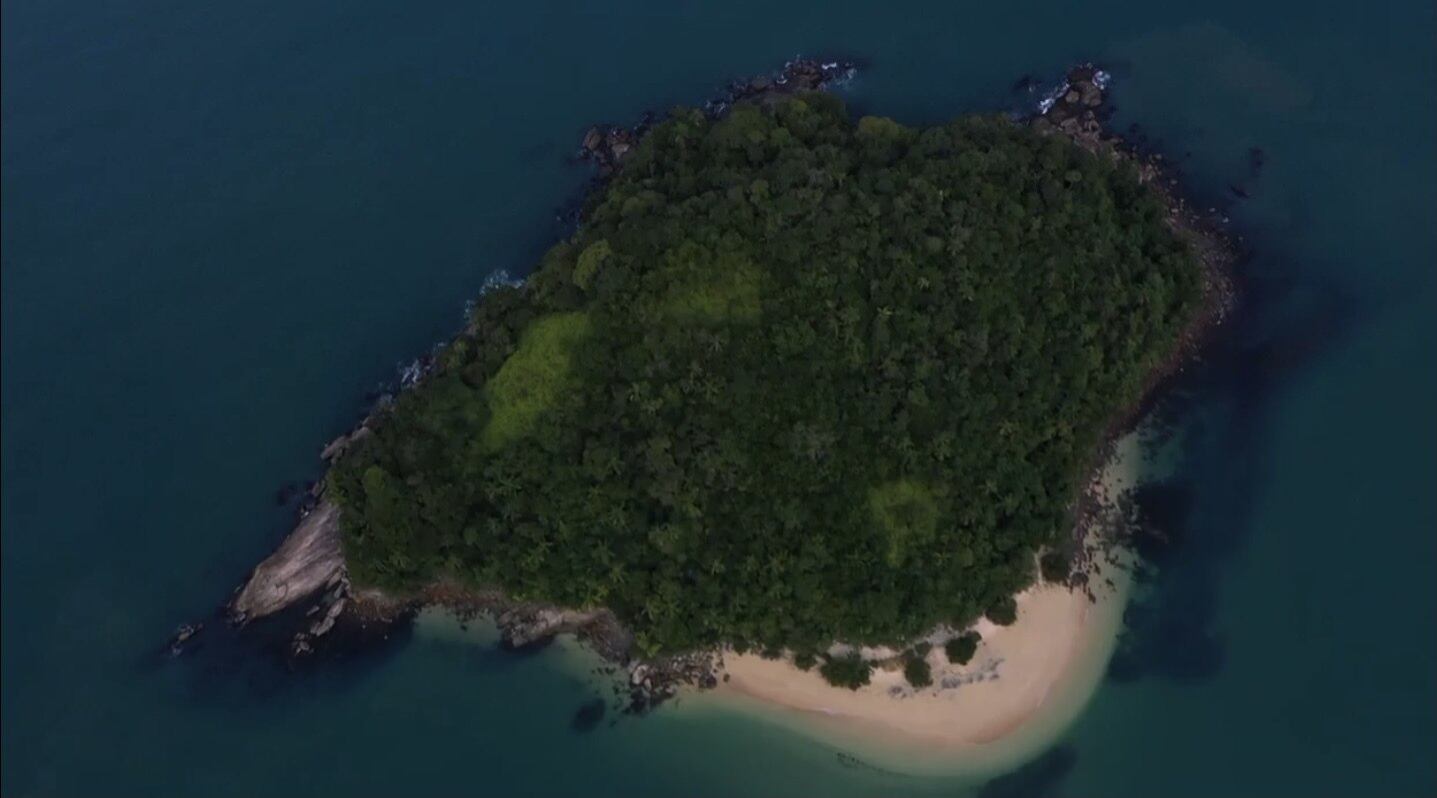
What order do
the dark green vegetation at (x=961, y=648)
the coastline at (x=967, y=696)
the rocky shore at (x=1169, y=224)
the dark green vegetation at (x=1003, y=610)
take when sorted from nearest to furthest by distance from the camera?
the dark green vegetation at (x=1003, y=610) → the dark green vegetation at (x=961, y=648) → the coastline at (x=967, y=696) → the rocky shore at (x=1169, y=224)

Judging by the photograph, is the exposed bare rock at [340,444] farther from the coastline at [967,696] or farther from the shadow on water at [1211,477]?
the shadow on water at [1211,477]

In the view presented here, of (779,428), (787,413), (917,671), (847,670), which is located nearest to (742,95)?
(787,413)

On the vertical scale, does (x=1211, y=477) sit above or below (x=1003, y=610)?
above

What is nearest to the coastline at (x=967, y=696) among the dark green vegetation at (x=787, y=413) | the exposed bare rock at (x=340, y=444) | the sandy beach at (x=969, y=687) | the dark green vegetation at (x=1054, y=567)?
the sandy beach at (x=969, y=687)

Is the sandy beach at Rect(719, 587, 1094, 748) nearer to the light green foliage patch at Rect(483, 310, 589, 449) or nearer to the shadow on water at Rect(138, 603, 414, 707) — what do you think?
the light green foliage patch at Rect(483, 310, 589, 449)

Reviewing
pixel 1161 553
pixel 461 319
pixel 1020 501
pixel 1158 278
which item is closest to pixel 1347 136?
pixel 1158 278

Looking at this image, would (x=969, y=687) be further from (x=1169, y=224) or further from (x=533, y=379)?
(x=1169, y=224)
